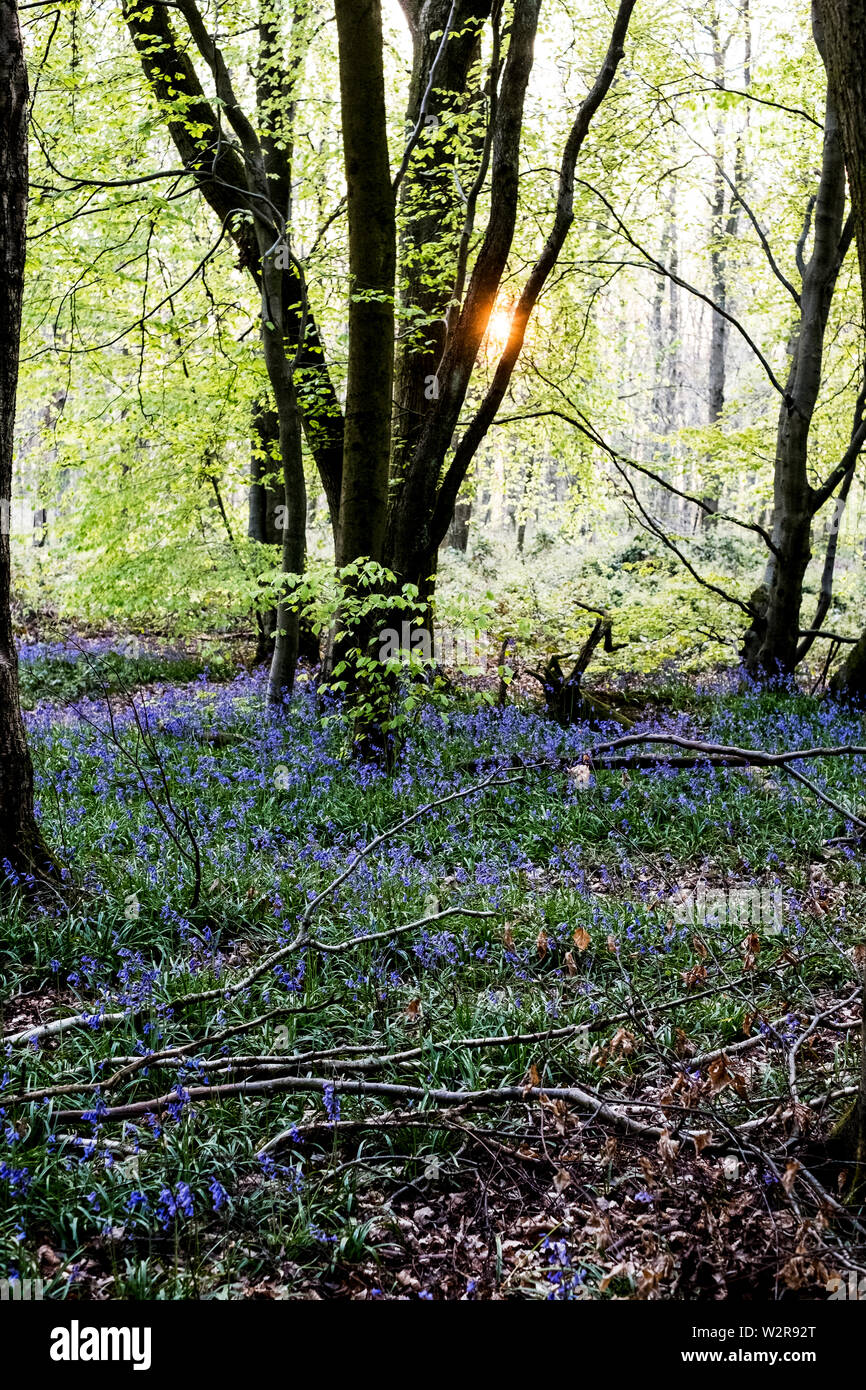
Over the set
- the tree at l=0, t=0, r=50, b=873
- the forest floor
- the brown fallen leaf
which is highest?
the tree at l=0, t=0, r=50, b=873

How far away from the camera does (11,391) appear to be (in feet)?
13.9

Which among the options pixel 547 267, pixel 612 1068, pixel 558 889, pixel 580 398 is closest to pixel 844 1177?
pixel 612 1068

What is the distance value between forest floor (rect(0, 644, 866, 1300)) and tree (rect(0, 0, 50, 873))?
40cm

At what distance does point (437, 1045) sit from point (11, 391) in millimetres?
3618

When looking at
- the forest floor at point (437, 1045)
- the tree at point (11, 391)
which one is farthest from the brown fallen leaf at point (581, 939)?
the tree at point (11, 391)

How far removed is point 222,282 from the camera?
11.6m

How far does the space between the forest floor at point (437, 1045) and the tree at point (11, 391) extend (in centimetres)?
40

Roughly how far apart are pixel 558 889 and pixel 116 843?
2.82 meters

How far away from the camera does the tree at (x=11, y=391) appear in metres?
4.01

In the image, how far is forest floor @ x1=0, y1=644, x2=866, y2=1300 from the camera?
2459 mm

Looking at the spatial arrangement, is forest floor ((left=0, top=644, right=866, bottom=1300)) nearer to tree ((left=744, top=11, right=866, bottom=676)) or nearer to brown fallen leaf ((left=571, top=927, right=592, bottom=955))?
brown fallen leaf ((left=571, top=927, right=592, bottom=955))

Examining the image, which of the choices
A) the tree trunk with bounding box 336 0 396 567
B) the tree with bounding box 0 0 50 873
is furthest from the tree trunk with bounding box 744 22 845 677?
the tree with bounding box 0 0 50 873

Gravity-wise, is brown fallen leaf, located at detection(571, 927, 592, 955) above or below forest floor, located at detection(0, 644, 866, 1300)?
above

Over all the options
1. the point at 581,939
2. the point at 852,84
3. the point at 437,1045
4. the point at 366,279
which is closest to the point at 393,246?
the point at 366,279
